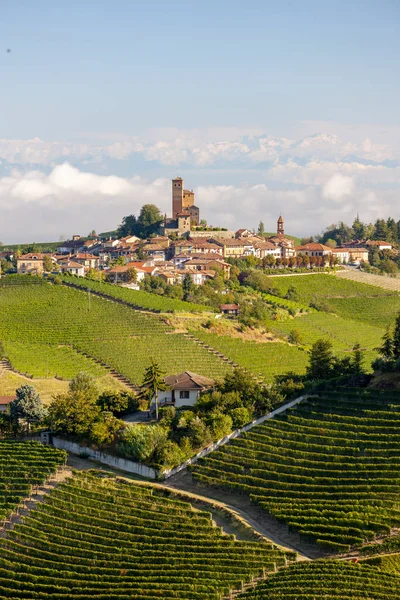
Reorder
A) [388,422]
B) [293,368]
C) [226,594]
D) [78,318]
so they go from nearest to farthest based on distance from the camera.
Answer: [226,594]
[388,422]
[293,368]
[78,318]

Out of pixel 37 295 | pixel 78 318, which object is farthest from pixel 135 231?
pixel 78 318

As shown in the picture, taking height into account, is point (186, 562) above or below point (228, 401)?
below

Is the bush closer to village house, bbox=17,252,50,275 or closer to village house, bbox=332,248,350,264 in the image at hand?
village house, bbox=17,252,50,275

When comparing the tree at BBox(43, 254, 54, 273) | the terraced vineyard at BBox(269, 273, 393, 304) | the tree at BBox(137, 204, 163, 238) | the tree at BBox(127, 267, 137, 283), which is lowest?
the terraced vineyard at BBox(269, 273, 393, 304)

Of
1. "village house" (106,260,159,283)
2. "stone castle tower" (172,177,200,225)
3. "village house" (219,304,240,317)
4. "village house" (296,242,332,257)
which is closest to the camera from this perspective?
"village house" (219,304,240,317)

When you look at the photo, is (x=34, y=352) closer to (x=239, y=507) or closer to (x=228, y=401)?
(x=228, y=401)

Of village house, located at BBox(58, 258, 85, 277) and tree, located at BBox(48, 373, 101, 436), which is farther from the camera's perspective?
village house, located at BBox(58, 258, 85, 277)

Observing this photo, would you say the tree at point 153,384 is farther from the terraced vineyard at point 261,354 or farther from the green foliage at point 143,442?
the terraced vineyard at point 261,354

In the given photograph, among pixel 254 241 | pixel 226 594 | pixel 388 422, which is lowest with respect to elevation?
pixel 226 594

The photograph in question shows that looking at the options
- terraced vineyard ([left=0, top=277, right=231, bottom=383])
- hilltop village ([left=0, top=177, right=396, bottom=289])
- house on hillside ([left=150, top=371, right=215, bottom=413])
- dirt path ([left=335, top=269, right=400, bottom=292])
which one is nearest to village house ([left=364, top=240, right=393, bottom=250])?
hilltop village ([left=0, top=177, right=396, bottom=289])
